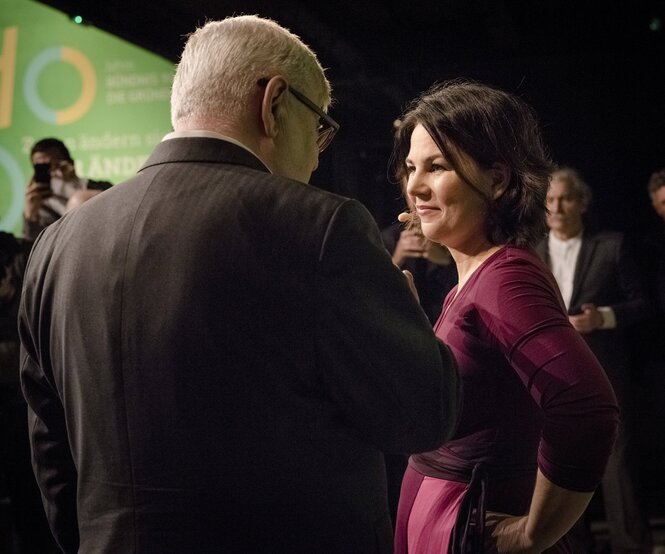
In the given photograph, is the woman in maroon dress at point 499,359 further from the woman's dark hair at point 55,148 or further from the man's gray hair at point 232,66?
the woman's dark hair at point 55,148

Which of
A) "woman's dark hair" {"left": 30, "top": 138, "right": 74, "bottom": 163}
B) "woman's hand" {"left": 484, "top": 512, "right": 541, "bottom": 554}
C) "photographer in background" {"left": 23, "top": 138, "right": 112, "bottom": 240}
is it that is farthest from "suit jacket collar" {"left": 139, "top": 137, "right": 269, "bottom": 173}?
"woman's dark hair" {"left": 30, "top": 138, "right": 74, "bottom": 163}

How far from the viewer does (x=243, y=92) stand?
101 centimetres

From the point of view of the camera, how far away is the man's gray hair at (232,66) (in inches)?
39.9

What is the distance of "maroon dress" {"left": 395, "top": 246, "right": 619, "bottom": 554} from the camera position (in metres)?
1.10

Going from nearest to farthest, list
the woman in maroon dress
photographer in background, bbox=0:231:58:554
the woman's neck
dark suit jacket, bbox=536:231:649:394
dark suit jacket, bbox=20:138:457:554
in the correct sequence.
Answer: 1. dark suit jacket, bbox=20:138:457:554
2. the woman in maroon dress
3. the woman's neck
4. photographer in background, bbox=0:231:58:554
5. dark suit jacket, bbox=536:231:649:394

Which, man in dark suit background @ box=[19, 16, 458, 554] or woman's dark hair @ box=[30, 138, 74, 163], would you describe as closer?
man in dark suit background @ box=[19, 16, 458, 554]

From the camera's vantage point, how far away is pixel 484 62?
3750 mm

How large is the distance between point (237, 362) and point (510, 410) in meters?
0.49

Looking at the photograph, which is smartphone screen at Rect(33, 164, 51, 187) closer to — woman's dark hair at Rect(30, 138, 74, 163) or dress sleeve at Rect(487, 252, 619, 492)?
woman's dark hair at Rect(30, 138, 74, 163)

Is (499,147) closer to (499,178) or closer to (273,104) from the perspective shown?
(499,178)

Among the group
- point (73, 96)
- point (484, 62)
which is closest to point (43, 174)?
point (73, 96)

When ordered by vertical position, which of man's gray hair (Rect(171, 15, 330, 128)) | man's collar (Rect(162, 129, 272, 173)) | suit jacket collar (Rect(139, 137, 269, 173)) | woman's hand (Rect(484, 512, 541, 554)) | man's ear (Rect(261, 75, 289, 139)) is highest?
man's gray hair (Rect(171, 15, 330, 128))

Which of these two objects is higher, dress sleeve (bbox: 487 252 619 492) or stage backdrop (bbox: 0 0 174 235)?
stage backdrop (bbox: 0 0 174 235)

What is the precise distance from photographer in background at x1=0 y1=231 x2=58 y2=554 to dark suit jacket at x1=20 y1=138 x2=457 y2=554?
2280 millimetres
